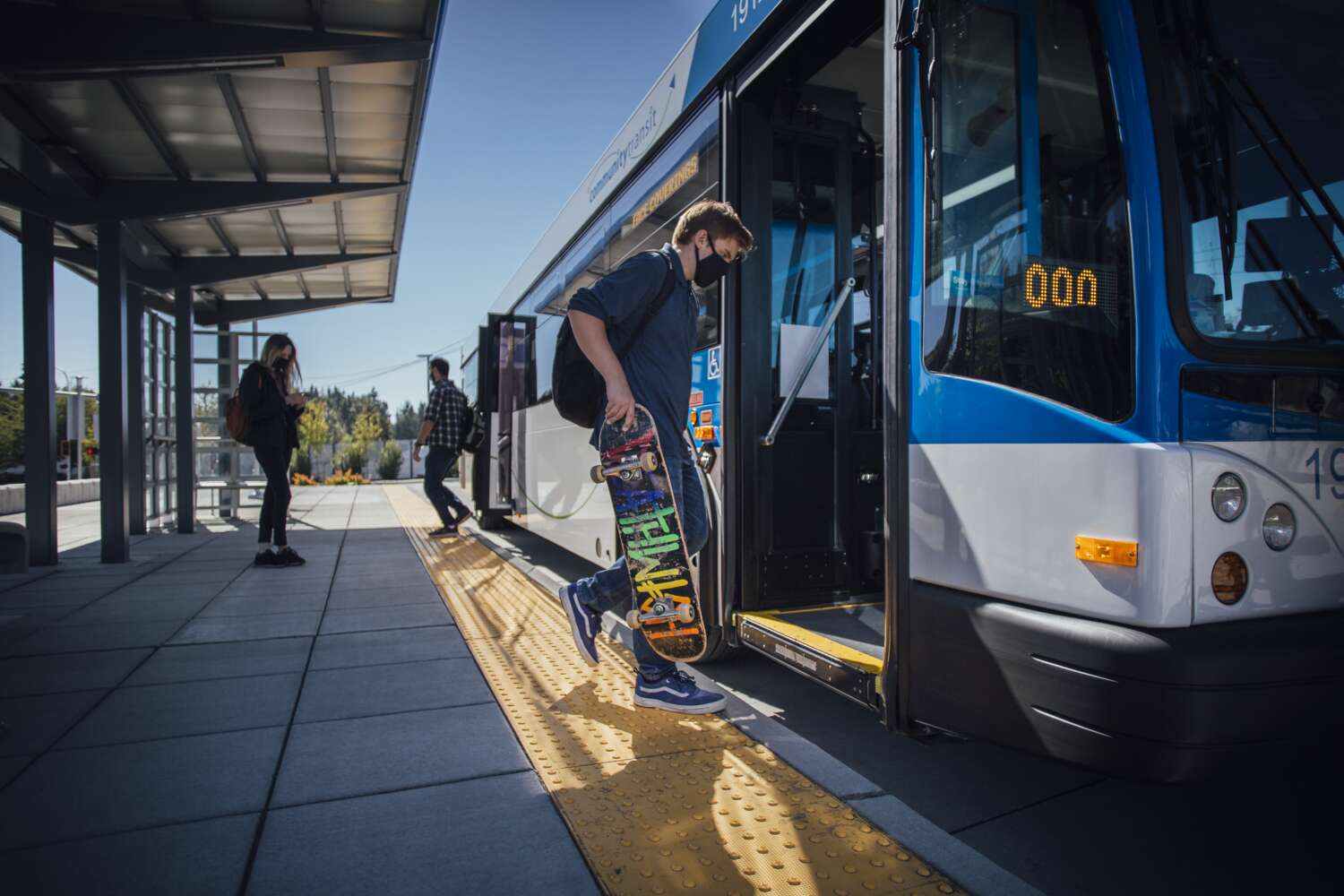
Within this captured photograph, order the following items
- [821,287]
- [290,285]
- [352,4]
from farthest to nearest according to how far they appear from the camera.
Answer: [290,285] → [352,4] → [821,287]

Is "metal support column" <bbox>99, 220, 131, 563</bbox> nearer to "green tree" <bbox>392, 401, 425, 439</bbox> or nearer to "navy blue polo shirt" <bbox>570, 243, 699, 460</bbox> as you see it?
Answer: "navy blue polo shirt" <bbox>570, 243, 699, 460</bbox>

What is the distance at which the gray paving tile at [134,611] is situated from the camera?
502cm

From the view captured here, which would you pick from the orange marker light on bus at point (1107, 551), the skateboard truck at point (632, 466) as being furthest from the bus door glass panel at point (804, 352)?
the orange marker light on bus at point (1107, 551)

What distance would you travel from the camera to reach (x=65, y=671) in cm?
391

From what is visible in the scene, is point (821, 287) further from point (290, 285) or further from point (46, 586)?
point (290, 285)

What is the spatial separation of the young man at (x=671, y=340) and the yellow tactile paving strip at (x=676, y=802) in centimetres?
14

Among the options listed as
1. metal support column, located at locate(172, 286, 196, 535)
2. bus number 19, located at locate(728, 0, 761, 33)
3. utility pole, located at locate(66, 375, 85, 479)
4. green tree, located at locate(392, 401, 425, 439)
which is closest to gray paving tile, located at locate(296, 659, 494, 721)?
bus number 19, located at locate(728, 0, 761, 33)

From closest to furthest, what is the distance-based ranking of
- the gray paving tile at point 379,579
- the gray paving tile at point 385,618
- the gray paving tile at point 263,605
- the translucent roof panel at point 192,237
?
the gray paving tile at point 385,618
the gray paving tile at point 263,605
the gray paving tile at point 379,579
the translucent roof panel at point 192,237

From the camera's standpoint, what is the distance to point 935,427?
2.45 meters

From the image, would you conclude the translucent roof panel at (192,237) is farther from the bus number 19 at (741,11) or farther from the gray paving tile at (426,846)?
the gray paving tile at (426,846)

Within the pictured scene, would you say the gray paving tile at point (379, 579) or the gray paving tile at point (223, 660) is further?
the gray paving tile at point (379, 579)

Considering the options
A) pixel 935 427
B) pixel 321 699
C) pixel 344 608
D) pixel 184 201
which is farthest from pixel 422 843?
pixel 184 201

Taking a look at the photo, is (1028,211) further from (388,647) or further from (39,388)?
(39,388)

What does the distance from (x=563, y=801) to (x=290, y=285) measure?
39.6ft
